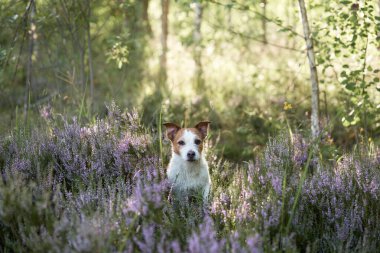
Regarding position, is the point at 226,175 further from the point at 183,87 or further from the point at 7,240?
the point at 183,87

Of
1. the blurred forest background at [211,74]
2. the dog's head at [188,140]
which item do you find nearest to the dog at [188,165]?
the dog's head at [188,140]

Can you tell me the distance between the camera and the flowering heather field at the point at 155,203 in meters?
2.74

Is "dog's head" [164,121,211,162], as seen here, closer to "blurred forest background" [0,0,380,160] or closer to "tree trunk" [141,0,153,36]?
"blurred forest background" [0,0,380,160]

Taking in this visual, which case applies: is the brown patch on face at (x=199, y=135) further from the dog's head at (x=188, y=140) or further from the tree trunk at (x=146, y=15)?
the tree trunk at (x=146, y=15)

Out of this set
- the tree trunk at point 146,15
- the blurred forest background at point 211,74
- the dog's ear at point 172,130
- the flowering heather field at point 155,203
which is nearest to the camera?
the flowering heather field at point 155,203

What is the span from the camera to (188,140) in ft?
15.0

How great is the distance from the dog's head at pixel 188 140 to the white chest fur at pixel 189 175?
77mm

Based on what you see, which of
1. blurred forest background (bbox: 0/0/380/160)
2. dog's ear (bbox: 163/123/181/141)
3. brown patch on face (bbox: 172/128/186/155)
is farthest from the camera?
blurred forest background (bbox: 0/0/380/160)

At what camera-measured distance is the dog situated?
14.3 feet

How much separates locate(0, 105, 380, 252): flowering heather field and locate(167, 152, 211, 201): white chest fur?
130 millimetres

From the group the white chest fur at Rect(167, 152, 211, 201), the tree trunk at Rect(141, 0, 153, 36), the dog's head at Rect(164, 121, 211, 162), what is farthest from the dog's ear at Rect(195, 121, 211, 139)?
the tree trunk at Rect(141, 0, 153, 36)

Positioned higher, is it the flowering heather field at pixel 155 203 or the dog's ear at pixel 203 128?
the dog's ear at pixel 203 128

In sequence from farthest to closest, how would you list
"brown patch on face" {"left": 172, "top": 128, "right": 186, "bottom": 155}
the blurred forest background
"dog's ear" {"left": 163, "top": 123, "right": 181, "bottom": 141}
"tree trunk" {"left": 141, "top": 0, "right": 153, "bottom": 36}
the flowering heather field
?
"tree trunk" {"left": 141, "top": 0, "right": 153, "bottom": 36} → the blurred forest background → "dog's ear" {"left": 163, "top": 123, "right": 181, "bottom": 141} → "brown patch on face" {"left": 172, "top": 128, "right": 186, "bottom": 155} → the flowering heather field

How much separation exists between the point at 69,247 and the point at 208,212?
3.61 feet
